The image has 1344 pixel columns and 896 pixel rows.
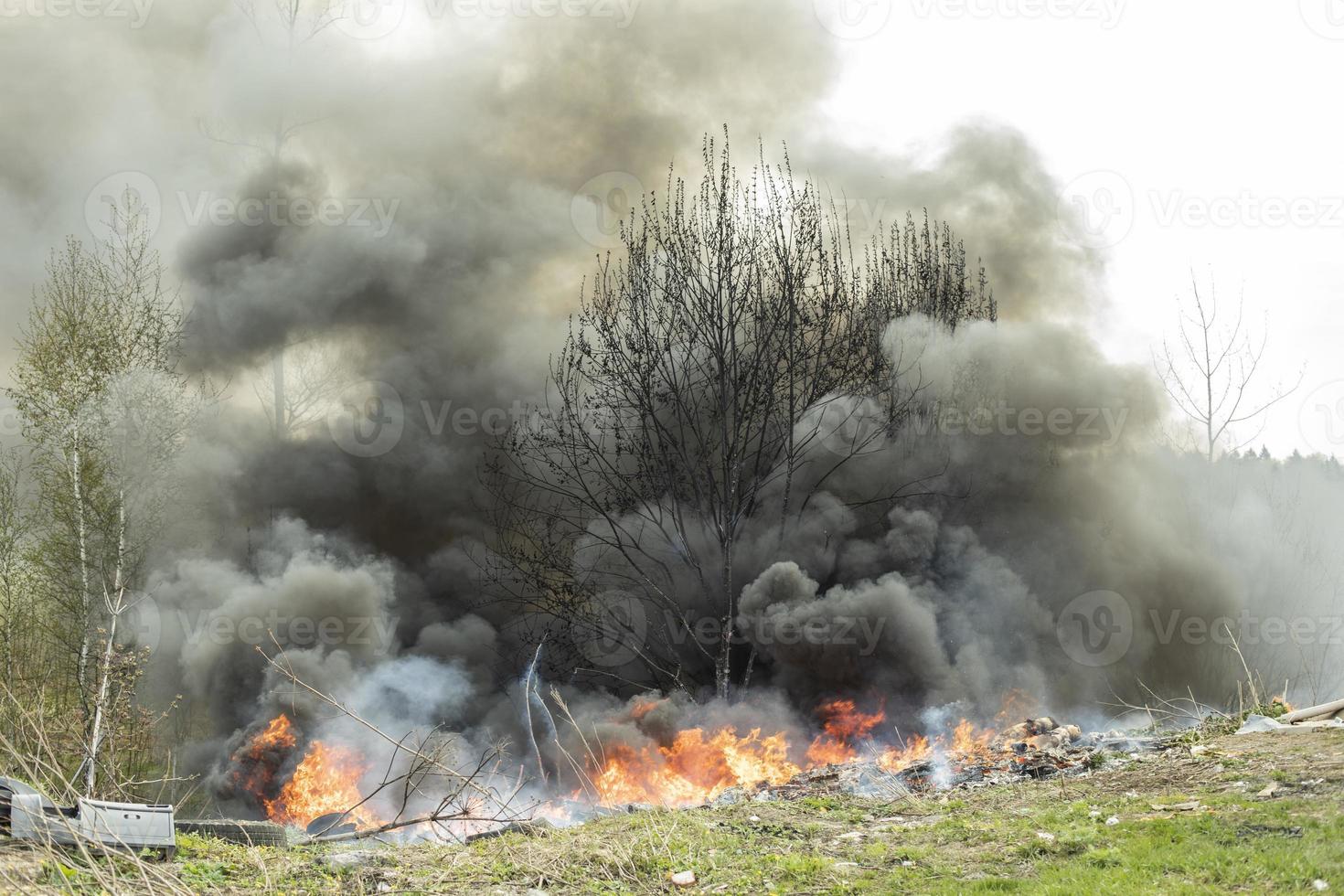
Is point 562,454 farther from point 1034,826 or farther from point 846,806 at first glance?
point 1034,826

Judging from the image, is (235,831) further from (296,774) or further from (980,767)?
(980,767)

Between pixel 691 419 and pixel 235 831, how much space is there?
34.3 feet

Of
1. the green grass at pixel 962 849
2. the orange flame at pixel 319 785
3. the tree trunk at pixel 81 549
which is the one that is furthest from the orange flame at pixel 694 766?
the tree trunk at pixel 81 549

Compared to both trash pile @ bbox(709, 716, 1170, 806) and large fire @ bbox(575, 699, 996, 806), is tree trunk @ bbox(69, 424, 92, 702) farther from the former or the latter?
trash pile @ bbox(709, 716, 1170, 806)

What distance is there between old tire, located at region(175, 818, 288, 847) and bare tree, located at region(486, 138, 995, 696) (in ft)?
28.4

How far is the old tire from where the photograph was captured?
8.91m

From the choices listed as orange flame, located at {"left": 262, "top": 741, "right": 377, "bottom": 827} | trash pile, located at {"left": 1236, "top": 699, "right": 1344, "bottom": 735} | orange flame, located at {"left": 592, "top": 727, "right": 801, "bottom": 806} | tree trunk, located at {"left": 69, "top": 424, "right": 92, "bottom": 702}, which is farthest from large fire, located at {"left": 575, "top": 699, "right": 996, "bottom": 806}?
tree trunk, located at {"left": 69, "top": 424, "right": 92, "bottom": 702}

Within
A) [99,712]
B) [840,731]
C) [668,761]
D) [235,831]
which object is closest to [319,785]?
[99,712]

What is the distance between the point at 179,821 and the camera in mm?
8844

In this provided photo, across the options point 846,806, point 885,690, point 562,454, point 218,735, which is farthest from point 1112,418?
point 218,735

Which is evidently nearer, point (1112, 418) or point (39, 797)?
point (39, 797)

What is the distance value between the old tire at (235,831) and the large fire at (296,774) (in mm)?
5813

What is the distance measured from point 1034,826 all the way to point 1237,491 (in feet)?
66.3

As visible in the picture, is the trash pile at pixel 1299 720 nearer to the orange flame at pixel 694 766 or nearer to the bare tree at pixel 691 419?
the orange flame at pixel 694 766
